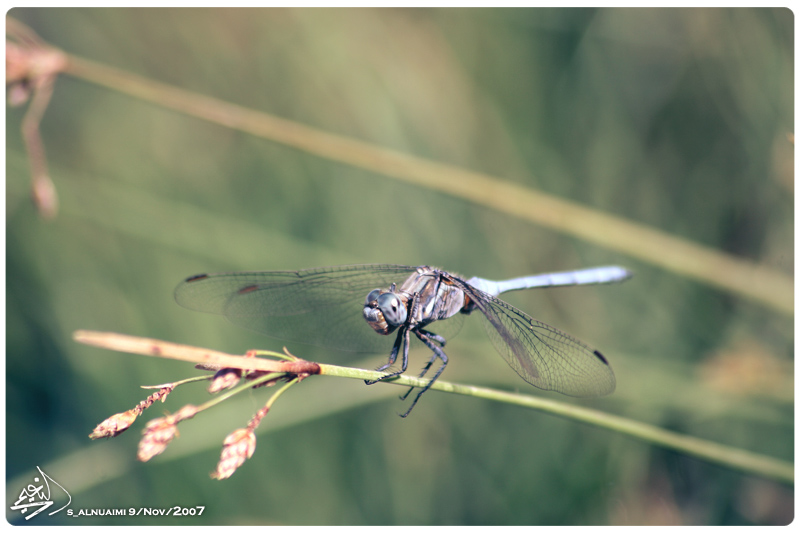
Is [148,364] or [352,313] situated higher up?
[352,313]

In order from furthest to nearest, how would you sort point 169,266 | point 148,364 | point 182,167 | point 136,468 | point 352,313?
point 182,167 < point 169,266 < point 148,364 < point 136,468 < point 352,313

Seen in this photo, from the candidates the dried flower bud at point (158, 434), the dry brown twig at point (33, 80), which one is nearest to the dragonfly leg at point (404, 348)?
the dried flower bud at point (158, 434)

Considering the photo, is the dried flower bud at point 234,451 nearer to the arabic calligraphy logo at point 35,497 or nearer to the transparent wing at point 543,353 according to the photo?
the transparent wing at point 543,353

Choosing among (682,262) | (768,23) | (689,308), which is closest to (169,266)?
(682,262)

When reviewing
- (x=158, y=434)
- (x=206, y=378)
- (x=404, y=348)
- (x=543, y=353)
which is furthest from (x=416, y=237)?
(x=158, y=434)

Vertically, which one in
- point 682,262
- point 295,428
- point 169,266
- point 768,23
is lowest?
point 295,428

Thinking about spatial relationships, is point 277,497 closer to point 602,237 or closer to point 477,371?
point 477,371

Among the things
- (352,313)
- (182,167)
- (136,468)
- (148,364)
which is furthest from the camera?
(182,167)
